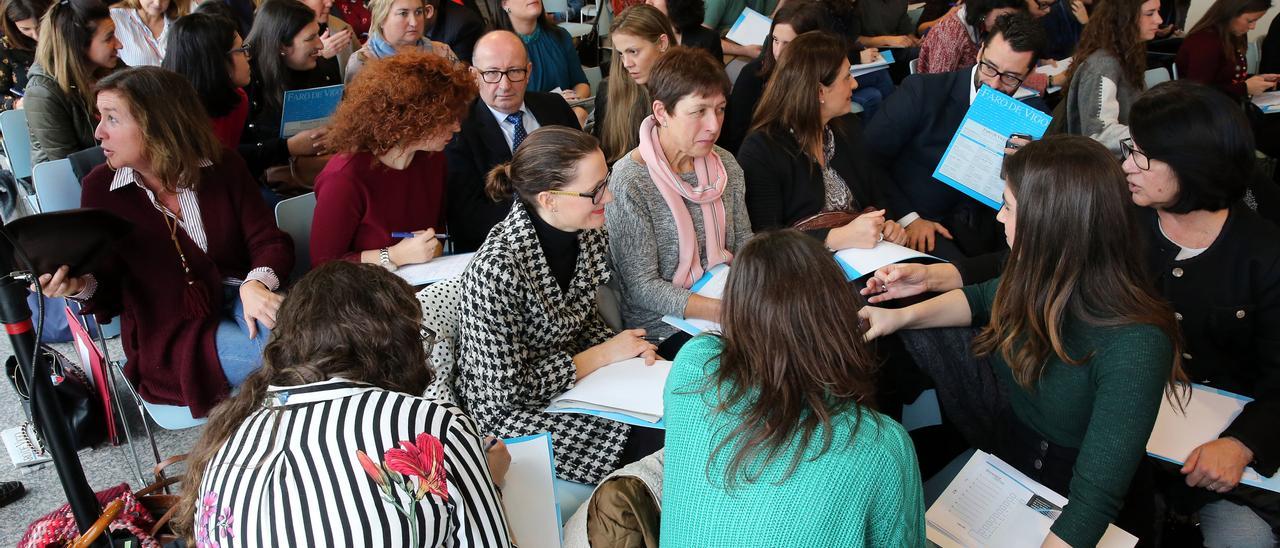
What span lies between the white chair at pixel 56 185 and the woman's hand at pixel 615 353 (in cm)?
175

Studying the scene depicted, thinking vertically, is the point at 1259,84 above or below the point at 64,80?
below

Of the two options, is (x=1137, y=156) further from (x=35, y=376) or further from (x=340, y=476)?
(x=35, y=376)

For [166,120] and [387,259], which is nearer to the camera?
[166,120]

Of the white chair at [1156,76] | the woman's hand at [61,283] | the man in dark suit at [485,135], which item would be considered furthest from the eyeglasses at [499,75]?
the white chair at [1156,76]

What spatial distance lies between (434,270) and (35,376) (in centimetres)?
110

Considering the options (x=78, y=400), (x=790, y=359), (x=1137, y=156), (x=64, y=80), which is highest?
(x=64, y=80)

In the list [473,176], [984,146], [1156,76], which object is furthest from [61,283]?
[1156,76]

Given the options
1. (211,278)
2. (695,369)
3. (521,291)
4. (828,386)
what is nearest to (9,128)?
(211,278)

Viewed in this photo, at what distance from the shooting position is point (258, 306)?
230cm

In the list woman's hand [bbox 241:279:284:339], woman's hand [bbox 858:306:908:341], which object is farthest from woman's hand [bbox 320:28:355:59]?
woman's hand [bbox 858:306:908:341]

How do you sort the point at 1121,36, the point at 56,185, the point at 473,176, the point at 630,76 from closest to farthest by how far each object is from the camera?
the point at 56,185 → the point at 473,176 → the point at 630,76 → the point at 1121,36

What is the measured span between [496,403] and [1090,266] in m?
1.31

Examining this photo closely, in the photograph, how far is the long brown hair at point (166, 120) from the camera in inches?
93.0

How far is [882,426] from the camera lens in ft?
4.39
